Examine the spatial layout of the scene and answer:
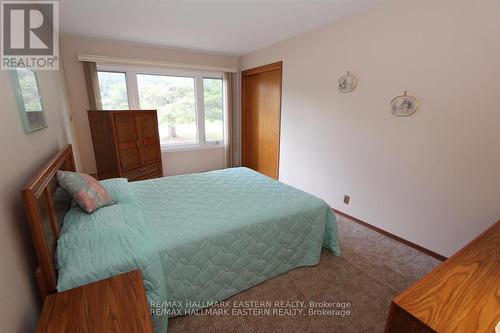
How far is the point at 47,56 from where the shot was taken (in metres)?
2.17

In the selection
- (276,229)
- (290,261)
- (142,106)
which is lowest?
(290,261)

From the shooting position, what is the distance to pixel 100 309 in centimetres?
94

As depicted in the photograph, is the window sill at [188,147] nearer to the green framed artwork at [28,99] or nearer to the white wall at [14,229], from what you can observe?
the green framed artwork at [28,99]

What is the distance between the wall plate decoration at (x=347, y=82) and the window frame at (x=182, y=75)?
254 cm

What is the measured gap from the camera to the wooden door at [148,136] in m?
3.24

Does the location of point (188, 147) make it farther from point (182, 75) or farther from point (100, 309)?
point (100, 309)

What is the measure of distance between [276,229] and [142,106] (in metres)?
3.36

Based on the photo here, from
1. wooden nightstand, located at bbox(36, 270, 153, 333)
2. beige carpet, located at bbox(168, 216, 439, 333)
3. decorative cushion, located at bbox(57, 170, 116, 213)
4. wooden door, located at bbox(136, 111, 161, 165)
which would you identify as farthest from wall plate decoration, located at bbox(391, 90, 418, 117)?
wooden door, located at bbox(136, 111, 161, 165)

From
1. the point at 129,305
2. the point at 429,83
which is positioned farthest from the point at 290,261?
the point at 429,83

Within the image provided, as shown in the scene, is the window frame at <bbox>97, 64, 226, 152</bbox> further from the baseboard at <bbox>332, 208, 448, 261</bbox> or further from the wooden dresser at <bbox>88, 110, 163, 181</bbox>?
the baseboard at <bbox>332, 208, 448, 261</bbox>

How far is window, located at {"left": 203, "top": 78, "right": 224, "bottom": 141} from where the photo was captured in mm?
4500

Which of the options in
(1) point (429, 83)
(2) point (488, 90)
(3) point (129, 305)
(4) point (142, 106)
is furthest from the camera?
(4) point (142, 106)

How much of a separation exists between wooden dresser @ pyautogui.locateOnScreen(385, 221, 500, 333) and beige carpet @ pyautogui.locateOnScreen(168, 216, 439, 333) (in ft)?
2.77

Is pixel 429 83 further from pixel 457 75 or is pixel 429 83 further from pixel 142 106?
pixel 142 106
